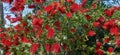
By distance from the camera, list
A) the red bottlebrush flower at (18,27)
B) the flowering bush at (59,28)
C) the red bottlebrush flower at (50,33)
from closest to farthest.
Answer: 1. the red bottlebrush flower at (50,33)
2. the flowering bush at (59,28)
3. the red bottlebrush flower at (18,27)

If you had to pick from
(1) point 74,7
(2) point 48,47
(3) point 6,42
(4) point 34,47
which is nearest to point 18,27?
(3) point 6,42

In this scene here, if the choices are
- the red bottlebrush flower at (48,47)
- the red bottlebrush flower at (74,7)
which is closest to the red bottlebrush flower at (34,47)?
the red bottlebrush flower at (48,47)

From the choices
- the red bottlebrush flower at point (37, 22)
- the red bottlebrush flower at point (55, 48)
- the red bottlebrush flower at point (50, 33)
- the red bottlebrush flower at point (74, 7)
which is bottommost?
the red bottlebrush flower at point (55, 48)

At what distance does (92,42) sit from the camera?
625 cm

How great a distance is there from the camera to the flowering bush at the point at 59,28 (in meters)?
4.96

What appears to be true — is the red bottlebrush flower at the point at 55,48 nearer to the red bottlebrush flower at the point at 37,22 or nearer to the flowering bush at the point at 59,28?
the flowering bush at the point at 59,28

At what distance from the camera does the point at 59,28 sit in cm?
511

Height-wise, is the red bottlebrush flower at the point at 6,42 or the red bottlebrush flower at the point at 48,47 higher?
the red bottlebrush flower at the point at 6,42

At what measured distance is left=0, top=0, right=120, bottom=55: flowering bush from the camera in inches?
195

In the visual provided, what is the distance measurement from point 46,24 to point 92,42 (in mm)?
1473

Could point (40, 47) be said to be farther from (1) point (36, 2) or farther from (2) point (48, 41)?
(1) point (36, 2)

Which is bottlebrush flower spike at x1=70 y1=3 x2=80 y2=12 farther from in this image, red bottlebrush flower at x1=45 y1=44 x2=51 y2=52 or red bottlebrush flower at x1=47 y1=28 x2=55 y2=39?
red bottlebrush flower at x1=45 y1=44 x2=51 y2=52

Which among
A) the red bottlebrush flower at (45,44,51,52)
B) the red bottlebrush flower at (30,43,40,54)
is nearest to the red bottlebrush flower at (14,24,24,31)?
the red bottlebrush flower at (30,43,40,54)

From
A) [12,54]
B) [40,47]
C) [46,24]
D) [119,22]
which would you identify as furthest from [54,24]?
[12,54]
